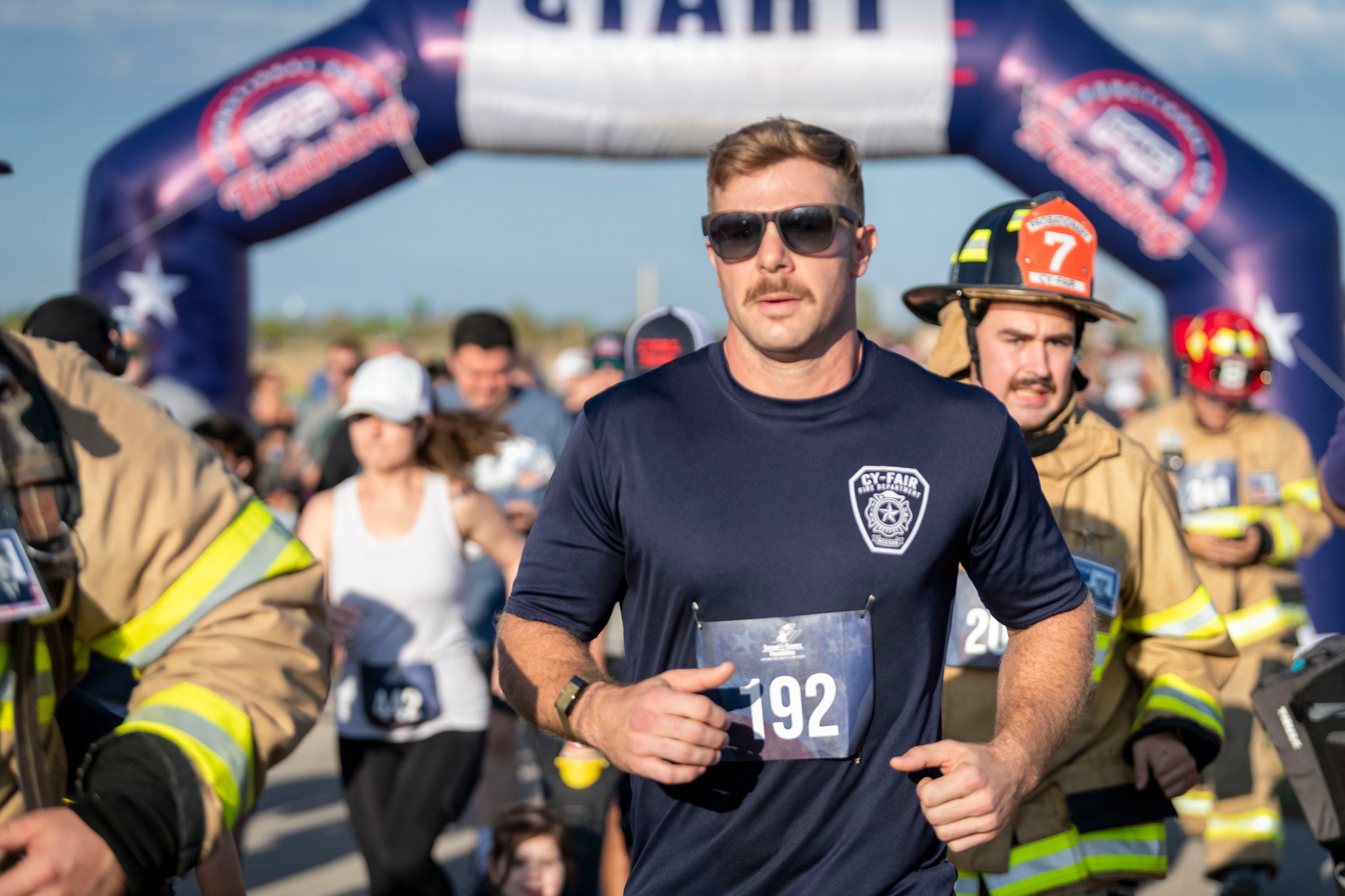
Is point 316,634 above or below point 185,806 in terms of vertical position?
above

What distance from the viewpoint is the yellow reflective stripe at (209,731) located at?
1.72m

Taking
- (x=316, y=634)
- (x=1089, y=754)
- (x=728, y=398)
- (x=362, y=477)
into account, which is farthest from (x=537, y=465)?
(x=316, y=634)

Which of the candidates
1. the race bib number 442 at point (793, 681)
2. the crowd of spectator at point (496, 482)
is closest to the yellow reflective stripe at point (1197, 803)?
the crowd of spectator at point (496, 482)

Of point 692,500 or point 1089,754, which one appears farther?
point 1089,754

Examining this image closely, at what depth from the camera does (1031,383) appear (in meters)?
3.34

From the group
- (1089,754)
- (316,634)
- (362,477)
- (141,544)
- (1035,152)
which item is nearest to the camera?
(141,544)

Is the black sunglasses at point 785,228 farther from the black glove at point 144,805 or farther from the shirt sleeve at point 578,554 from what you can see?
the black glove at point 144,805

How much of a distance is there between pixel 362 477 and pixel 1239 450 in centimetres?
422

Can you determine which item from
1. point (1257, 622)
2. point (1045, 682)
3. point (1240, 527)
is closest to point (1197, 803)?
point (1257, 622)

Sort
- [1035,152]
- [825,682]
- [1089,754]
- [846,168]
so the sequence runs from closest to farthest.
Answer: [825,682] < [846,168] < [1089,754] < [1035,152]

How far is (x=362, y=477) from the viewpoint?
532cm

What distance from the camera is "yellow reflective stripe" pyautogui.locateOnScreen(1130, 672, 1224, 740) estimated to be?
323 centimetres

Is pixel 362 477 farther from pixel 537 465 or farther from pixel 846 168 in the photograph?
pixel 846 168

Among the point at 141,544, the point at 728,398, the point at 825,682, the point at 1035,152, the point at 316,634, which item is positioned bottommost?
the point at 825,682
